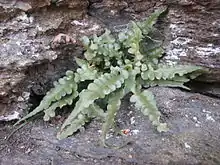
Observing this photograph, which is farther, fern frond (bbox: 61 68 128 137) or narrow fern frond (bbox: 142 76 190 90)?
narrow fern frond (bbox: 142 76 190 90)

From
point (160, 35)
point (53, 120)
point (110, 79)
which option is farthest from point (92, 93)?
point (160, 35)

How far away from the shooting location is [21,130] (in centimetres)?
244

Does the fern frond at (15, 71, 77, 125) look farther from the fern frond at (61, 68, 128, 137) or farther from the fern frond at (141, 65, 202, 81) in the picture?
the fern frond at (141, 65, 202, 81)

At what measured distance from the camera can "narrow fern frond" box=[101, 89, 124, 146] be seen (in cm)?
220

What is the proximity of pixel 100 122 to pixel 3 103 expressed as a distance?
634 mm

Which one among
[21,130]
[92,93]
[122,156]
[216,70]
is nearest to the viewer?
[122,156]

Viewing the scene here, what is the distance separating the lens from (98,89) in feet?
7.62

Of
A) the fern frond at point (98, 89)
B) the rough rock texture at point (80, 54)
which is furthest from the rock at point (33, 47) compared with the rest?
the fern frond at point (98, 89)

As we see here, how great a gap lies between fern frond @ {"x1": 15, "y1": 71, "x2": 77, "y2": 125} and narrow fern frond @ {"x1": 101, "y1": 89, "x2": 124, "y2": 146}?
258 mm

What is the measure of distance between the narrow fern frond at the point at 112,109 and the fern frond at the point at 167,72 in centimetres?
22

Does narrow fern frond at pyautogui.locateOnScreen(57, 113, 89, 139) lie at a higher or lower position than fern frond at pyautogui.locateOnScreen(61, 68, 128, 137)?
lower

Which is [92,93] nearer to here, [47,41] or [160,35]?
[47,41]

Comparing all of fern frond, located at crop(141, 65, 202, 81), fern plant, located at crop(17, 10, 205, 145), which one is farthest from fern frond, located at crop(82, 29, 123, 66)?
fern frond, located at crop(141, 65, 202, 81)

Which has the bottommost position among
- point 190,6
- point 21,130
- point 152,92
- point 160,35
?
point 21,130
